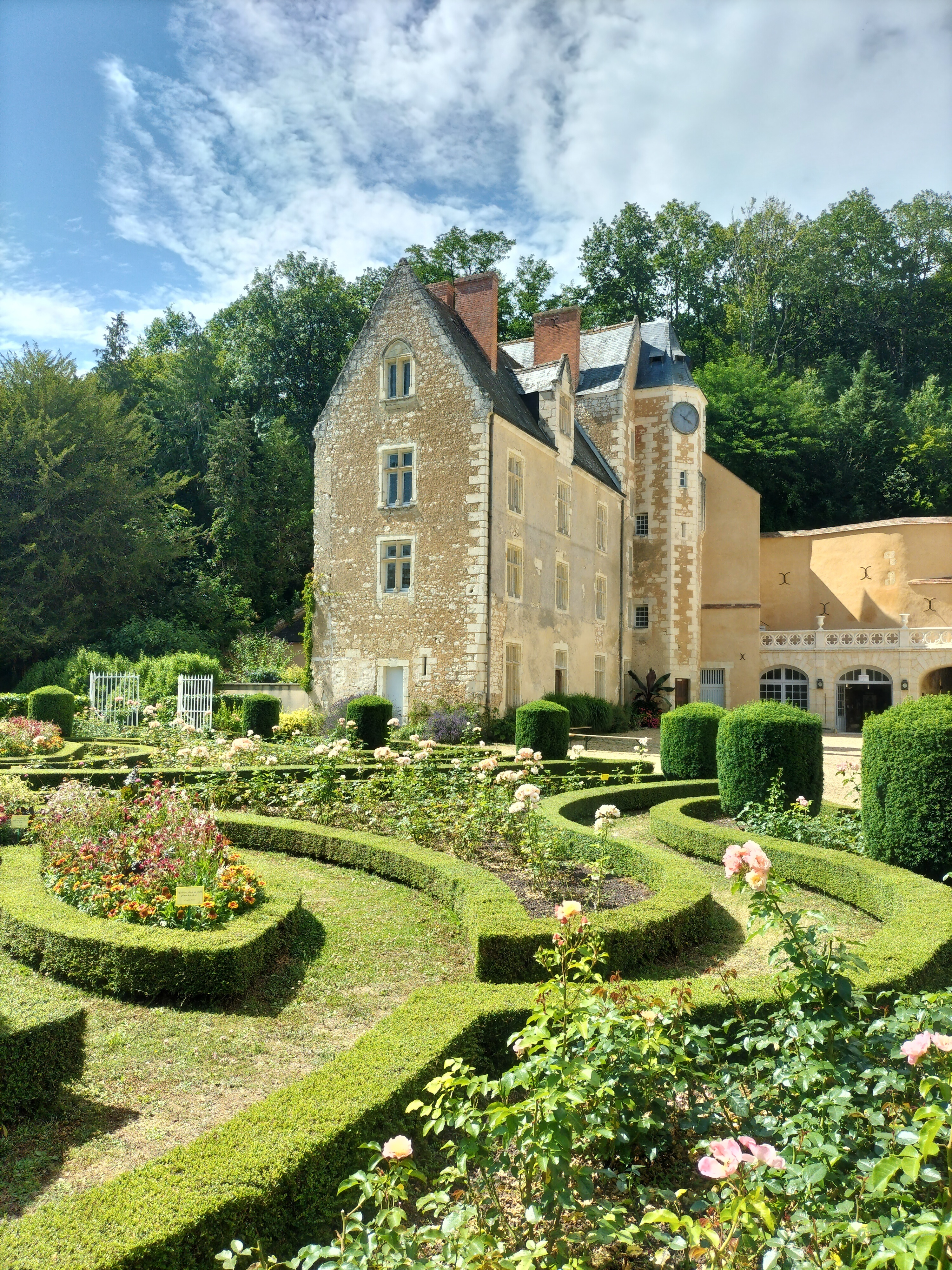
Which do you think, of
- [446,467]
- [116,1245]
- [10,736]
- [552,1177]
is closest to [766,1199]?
[552,1177]

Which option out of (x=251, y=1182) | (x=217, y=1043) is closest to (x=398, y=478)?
(x=217, y=1043)

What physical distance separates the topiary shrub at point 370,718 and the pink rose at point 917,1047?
14333 millimetres

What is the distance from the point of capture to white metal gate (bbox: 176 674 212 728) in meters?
20.1

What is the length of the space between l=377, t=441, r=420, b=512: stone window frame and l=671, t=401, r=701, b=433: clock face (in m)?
10.3

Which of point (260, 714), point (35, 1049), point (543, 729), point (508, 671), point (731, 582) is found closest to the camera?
point (35, 1049)

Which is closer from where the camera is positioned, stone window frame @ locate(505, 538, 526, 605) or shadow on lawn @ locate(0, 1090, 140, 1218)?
shadow on lawn @ locate(0, 1090, 140, 1218)

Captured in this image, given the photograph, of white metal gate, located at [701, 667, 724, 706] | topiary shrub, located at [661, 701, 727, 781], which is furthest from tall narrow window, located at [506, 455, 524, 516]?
white metal gate, located at [701, 667, 724, 706]

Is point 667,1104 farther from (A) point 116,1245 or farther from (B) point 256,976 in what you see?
(B) point 256,976

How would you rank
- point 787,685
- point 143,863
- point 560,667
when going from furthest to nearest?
point 787,685, point 560,667, point 143,863

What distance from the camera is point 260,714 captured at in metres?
18.5

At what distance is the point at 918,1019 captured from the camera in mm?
2939

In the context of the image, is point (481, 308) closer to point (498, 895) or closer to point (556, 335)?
point (556, 335)

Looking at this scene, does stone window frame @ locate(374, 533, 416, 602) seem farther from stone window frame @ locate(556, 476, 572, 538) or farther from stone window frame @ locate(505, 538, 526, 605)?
stone window frame @ locate(556, 476, 572, 538)

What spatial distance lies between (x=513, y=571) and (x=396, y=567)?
2730 mm
